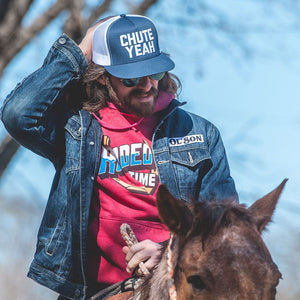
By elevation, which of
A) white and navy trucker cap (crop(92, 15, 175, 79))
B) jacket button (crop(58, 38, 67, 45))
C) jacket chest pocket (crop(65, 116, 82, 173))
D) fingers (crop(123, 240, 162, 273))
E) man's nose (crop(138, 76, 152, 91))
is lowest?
fingers (crop(123, 240, 162, 273))

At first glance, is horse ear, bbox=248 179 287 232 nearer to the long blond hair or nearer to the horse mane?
the horse mane

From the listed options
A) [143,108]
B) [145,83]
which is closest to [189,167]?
[143,108]

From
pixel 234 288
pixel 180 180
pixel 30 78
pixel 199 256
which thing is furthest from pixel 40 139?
pixel 234 288

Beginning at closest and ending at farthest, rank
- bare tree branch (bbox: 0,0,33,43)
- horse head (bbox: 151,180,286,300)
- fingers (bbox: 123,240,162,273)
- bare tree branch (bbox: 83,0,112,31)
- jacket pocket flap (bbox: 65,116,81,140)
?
horse head (bbox: 151,180,286,300) < fingers (bbox: 123,240,162,273) < jacket pocket flap (bbox: 65,116,81,140) < bare tree branch (bbox: 0,0,33,43) < bare tree branch (bbox: 83,0,112,31)

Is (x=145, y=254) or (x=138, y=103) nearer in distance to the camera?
(x=145, y=254)

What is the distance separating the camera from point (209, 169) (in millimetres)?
3898

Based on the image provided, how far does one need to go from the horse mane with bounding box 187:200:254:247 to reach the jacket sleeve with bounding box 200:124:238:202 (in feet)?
2.40

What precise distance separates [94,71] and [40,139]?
2.06ft

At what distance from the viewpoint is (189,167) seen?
385 centimetres

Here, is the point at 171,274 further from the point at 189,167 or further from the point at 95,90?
the point at 95,90

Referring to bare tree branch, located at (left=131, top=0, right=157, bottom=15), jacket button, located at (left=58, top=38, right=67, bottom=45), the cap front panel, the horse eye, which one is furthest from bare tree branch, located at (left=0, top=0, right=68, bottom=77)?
the horse eye

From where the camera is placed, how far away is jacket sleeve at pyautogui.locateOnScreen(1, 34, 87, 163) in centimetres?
369

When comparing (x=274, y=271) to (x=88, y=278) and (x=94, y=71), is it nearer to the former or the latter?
(x=88, y=278)

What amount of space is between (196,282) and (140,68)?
1.64 metres
